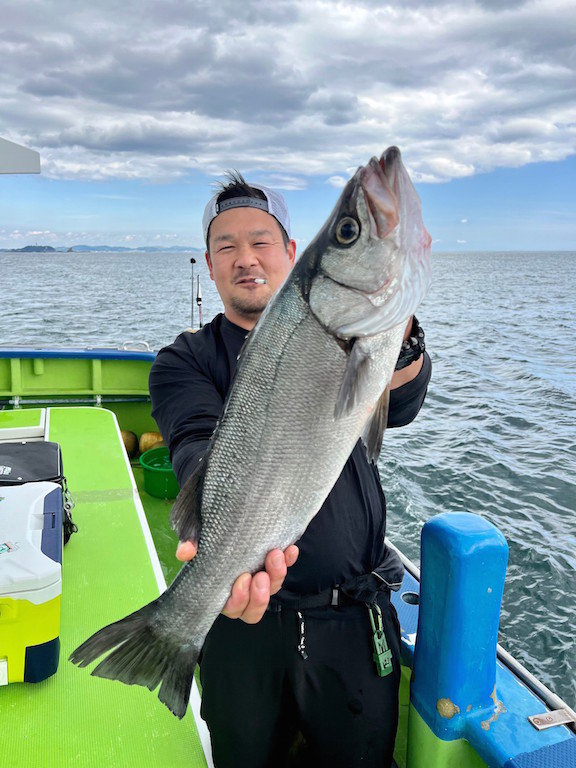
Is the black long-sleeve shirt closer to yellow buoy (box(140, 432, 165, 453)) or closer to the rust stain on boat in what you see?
the rust stain on boat

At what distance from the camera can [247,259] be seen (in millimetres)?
2822

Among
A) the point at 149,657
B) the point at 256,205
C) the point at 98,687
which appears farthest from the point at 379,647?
the point at 256,205

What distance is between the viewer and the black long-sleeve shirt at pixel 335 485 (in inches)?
97.0

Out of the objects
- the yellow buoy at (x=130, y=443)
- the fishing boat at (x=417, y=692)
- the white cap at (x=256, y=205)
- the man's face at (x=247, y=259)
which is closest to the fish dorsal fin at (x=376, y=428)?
the fishing boat at (x=417, y=692)

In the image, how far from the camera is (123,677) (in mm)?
1944

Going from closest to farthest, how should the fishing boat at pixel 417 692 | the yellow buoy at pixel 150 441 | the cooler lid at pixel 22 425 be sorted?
the fishing boat at pixel 417 692, the cooler lid at pixel 22 425, the yellow buoy at pixel 150 441

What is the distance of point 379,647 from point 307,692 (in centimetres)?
37

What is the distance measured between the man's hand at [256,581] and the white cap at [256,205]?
1.75 metres

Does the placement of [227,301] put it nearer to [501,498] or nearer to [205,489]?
[205,489]

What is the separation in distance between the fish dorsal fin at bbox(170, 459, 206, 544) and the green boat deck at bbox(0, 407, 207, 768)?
1388 millimetres

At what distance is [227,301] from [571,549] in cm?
692

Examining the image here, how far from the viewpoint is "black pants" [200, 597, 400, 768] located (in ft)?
8.05

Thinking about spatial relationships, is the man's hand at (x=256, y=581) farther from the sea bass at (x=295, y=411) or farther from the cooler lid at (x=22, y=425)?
the cooler lid at (x=22, y=425)

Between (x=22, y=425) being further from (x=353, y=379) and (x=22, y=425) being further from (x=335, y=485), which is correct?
(x=353, y=379)
